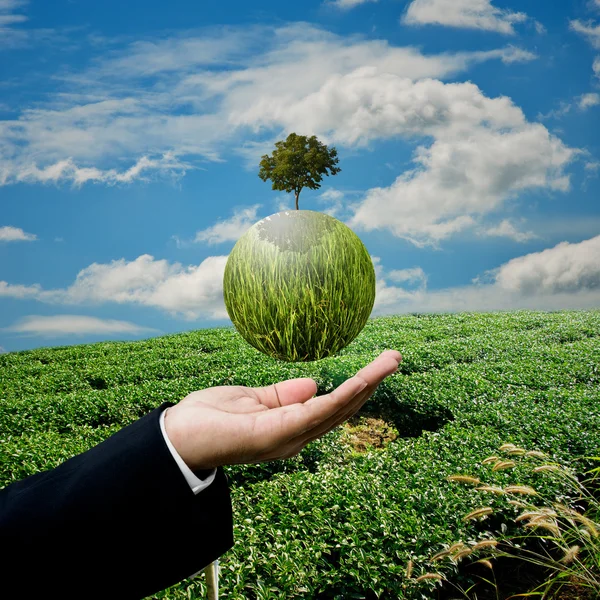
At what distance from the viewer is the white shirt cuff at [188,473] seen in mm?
1327

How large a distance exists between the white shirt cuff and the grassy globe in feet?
4.58

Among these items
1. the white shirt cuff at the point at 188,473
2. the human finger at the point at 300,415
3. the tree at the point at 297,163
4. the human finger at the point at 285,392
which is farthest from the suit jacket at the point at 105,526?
the tree at the point at 297,163

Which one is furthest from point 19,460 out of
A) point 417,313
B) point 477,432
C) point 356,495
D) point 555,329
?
point 417,313

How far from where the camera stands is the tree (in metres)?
3.30

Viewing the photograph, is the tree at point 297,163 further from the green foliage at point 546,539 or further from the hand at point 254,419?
the green foliage at point 546,539

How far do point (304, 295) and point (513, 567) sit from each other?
10.2 ft

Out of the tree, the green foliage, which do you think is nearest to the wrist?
the tree

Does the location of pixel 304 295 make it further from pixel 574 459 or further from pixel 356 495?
pixel 574 459

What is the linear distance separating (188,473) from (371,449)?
14.7ft

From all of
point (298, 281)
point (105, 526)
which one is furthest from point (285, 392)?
point (105, 526)

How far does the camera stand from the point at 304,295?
9.25 feet

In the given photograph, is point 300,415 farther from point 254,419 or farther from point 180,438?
point 180,438

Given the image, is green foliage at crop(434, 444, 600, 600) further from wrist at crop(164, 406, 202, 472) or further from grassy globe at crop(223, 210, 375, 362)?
wrist at crop(164, 406, 202, 472)

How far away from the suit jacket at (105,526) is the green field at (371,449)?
7.71ft
